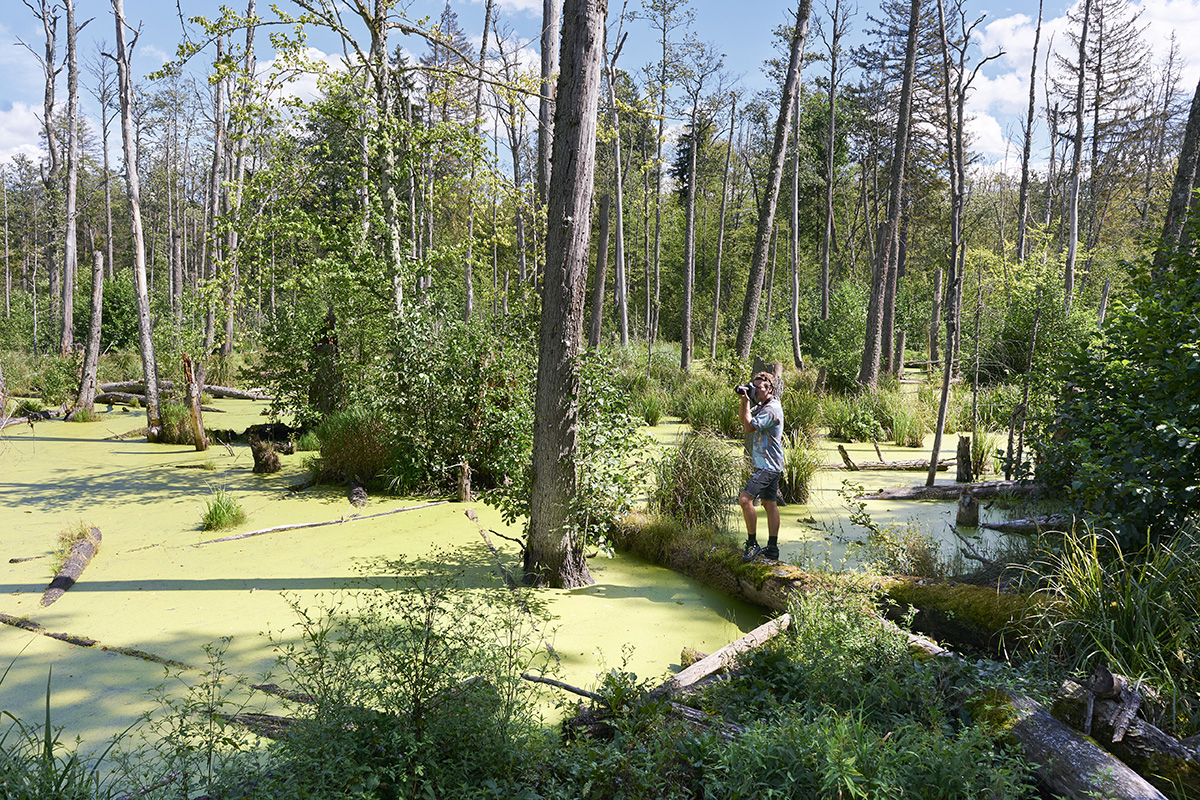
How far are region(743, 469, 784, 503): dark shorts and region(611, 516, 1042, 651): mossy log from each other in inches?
20.5

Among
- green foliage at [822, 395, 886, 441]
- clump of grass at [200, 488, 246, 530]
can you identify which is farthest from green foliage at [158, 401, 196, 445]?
green foliage at [822, 395, 886, 441]

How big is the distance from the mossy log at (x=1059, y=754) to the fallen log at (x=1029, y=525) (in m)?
2.82

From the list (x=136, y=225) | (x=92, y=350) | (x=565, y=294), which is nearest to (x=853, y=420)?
(x=565, y=294)

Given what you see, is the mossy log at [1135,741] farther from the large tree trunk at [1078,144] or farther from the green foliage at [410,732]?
the large tree trunk at [1078,144]

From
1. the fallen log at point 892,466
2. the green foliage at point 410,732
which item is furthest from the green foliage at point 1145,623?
Result: the fallen log at point 892,466

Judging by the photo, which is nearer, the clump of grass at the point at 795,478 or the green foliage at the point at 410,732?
the green foliage at the point at 410,732

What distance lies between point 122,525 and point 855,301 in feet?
57.6

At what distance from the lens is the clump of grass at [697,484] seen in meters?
6.83

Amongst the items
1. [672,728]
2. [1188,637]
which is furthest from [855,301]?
[672,728]

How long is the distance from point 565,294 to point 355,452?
4.81 m

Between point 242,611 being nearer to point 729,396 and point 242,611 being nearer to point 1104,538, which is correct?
point 1104,538

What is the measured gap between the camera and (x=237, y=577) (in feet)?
18.5

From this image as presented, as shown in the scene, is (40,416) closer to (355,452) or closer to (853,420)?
(355,452)

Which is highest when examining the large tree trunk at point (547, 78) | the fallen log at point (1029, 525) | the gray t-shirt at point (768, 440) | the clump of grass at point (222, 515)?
the large tree trunk at point (547, 78)
